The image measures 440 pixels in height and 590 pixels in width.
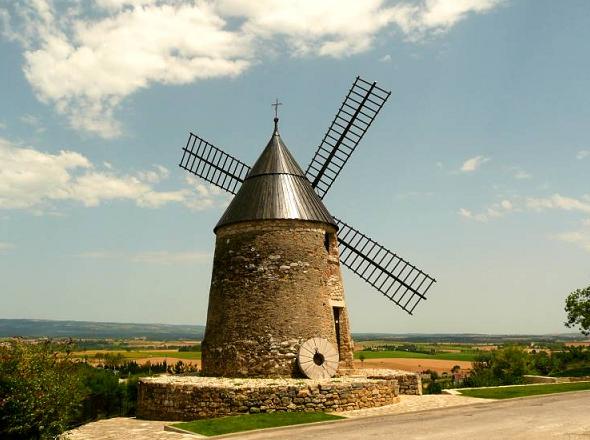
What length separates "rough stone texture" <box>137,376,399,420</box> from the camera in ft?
48.8

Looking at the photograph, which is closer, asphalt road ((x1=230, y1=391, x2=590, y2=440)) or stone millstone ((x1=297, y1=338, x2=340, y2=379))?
asphalt road ((x1=230, y1=391, x2=590, y2=440))

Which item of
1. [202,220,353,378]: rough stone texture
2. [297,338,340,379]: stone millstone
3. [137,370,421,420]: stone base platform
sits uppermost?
[202,220,353,378]: rough stone texture

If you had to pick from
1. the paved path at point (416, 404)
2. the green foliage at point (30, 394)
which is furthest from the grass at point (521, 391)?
the green foliage at point (30, 394)

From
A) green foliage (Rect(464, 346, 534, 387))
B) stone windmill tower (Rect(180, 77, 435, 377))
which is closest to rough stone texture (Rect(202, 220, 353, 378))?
stone windmill tower (Rect(180, 77, 435, 377))

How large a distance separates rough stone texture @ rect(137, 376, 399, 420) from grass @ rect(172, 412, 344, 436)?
44 cm

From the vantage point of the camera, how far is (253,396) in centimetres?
1488

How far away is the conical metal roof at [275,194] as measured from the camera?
19.0m

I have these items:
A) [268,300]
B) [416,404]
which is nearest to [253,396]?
[268,300]

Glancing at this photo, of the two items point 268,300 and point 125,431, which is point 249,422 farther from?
point 268,300

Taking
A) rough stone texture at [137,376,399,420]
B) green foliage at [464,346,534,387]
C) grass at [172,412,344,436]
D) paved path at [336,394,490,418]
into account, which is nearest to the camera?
grass at [172,412,344,436]

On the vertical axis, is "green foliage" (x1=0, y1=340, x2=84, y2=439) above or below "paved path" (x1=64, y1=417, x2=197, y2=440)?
above

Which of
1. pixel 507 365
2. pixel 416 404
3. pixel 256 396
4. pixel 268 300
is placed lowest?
pixel 507 365

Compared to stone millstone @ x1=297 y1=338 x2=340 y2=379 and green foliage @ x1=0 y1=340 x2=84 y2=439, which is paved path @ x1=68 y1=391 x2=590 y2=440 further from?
stone millstone @ x1=297 y1=338 x2=340 y2=379

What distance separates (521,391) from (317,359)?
760 centimetres
